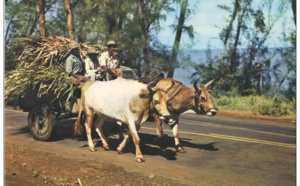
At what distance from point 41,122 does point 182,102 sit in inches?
62.3

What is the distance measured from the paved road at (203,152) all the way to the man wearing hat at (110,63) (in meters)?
0.62

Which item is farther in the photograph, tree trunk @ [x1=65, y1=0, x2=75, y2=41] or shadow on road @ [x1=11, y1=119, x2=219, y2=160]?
tree trunk @ [x1=65, y1=0, x2=75, y2=41]

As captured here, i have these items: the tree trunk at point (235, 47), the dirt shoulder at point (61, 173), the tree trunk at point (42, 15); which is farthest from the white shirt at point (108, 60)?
the tree trunk at point (235, 47)

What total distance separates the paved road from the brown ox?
86mm

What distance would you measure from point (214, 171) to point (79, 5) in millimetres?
2333

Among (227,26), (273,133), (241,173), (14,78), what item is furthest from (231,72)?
(14,78)

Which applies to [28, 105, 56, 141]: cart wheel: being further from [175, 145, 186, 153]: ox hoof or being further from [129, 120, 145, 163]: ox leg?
[175, 145, 186, 153]: ox hoof

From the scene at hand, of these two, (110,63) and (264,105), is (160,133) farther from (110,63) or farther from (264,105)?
(264,105)

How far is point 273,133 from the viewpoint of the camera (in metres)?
5.09

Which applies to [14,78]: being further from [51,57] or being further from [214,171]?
[214,171]

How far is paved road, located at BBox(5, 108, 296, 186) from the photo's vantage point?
4.07m

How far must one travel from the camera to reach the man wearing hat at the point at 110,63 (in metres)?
4.22

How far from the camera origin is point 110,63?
427 cm

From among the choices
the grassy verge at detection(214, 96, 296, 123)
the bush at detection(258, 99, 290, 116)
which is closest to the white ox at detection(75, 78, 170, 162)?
the grassy verge at detection(214, 96, 296, 123)
